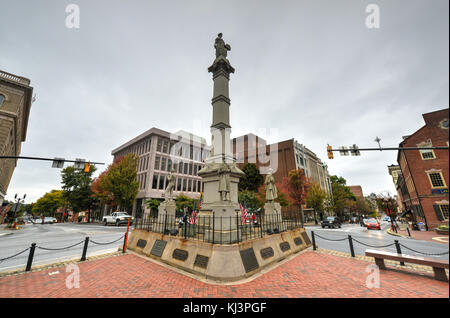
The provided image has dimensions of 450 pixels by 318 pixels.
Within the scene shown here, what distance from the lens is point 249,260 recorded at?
227 inches

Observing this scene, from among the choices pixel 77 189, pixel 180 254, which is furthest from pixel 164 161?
pixel 180 254

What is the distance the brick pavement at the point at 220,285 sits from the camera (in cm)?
430

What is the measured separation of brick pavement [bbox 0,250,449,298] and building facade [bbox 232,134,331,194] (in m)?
37.3

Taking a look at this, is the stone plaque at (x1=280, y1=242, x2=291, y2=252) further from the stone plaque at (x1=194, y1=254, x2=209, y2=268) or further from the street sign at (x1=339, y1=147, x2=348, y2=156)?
the street sign at (x1=339, y1=147, x2=348, y2=156)

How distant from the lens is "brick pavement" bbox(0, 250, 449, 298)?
430cm

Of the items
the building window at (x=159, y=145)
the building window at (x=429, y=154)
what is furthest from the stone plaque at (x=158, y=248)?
the building window at (x=159, y=145)

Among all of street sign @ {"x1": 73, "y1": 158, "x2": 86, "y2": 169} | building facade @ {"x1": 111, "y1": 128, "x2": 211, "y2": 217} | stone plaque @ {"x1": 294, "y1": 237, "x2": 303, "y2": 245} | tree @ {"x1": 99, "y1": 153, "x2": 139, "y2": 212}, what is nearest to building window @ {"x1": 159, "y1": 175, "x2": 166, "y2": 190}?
building facade @ {"x1": 111, "y1": 128, "x2": 211, "y2": 217}

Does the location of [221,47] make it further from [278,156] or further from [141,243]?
[278,156]

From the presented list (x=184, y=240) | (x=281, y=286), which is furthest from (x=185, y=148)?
(x=281, y=286)

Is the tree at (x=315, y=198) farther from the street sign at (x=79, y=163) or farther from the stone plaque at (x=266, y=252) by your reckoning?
the street sign at (x=79, y=163)

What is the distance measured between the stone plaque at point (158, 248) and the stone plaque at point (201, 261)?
2127mm

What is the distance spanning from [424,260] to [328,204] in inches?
1680
